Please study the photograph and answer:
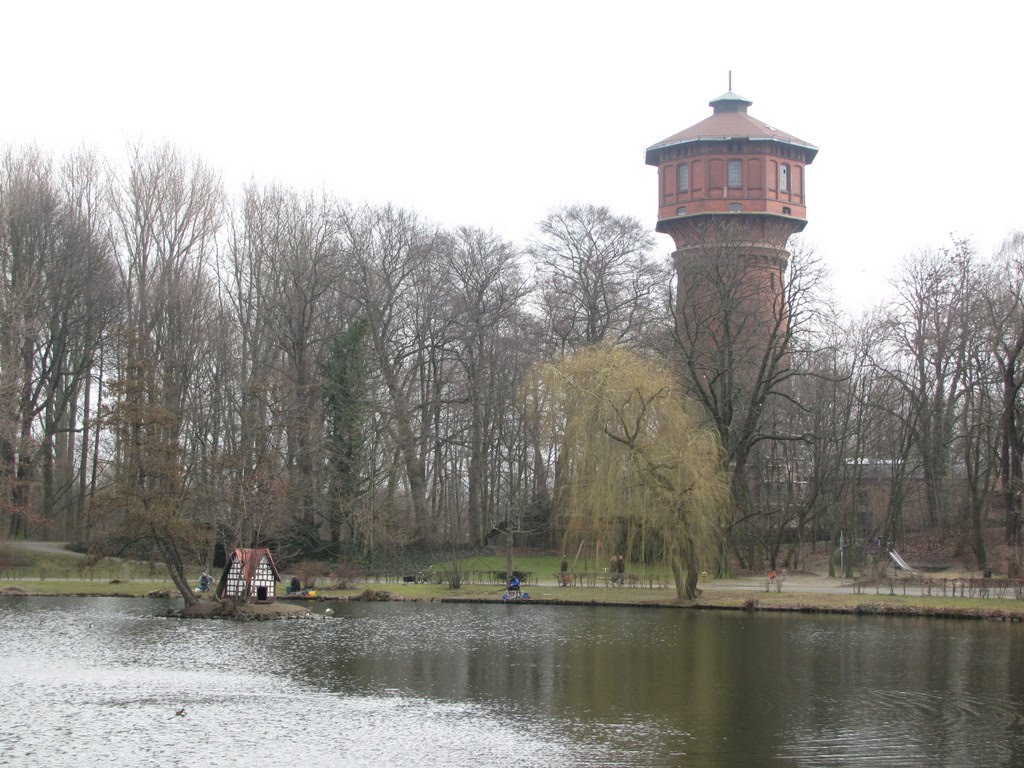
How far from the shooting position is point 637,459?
108ft

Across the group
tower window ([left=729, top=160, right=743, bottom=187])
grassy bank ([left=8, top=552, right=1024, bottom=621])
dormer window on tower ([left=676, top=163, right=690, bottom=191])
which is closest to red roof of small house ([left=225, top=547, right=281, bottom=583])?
grassy bank ([left=8, top=552, right=1024, bottom=621])

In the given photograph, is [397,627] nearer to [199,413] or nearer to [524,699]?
[524,699]

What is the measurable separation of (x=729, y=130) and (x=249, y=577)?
33410mm

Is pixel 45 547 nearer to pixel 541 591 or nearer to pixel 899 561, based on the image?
pixel 541 591

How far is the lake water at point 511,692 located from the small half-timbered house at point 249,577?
2.48m

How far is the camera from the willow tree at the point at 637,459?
32688 millimetres

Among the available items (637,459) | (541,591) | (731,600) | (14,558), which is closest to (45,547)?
(14,558)

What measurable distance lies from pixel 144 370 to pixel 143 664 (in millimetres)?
12704

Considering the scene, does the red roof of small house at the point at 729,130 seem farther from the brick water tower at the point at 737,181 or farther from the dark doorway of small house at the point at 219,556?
the dark doorway of small house at the point at 219,556

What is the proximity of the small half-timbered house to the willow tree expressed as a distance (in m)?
8.53

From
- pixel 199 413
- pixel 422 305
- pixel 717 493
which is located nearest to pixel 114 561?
pixel 199 413

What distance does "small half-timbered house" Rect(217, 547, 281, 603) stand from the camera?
32.3m

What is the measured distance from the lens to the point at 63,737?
1608cm

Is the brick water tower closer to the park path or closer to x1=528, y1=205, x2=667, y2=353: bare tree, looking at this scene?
x1=528, y1=205, x2=667, y2=353: bare tree
